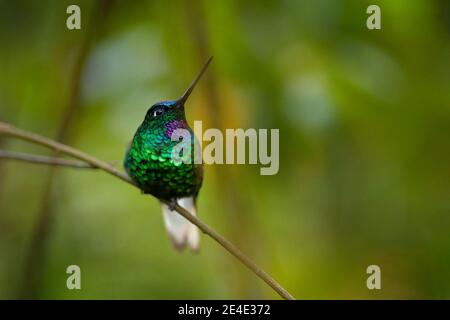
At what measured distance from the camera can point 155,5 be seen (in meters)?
1.77

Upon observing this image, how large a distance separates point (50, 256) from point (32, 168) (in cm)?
35

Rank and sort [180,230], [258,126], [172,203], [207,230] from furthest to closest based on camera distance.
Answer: [180,230]
[258,126]
[172,203]
[207,230]

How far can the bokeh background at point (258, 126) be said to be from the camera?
168 centimetres

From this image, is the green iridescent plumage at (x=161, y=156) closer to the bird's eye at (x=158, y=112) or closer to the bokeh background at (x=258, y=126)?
the bird's eye at (x=158, y=112)

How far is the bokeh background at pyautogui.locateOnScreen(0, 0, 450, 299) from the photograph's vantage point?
168cm

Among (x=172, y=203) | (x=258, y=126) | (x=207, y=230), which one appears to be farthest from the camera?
(x=258, y=126)

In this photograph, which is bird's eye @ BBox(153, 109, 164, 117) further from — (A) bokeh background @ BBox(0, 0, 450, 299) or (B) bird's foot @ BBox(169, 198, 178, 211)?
(B) bird's foot @ BBox(169, 198, 178, 211)

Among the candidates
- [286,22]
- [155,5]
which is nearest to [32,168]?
[155,5]

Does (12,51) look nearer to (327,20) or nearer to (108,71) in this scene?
(108,71)

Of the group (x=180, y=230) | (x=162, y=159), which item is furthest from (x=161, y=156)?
(x=180, y=230)

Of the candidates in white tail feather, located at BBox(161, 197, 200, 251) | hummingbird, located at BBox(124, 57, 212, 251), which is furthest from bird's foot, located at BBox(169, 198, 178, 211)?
white tail feather, located at BBox(161, 197, 200, 251)

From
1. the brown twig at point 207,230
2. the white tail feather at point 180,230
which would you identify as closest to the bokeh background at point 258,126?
the white tail feather at point 180,230

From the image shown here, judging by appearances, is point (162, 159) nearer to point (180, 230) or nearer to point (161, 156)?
point (161, 156)

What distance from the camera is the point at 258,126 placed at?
176cm
